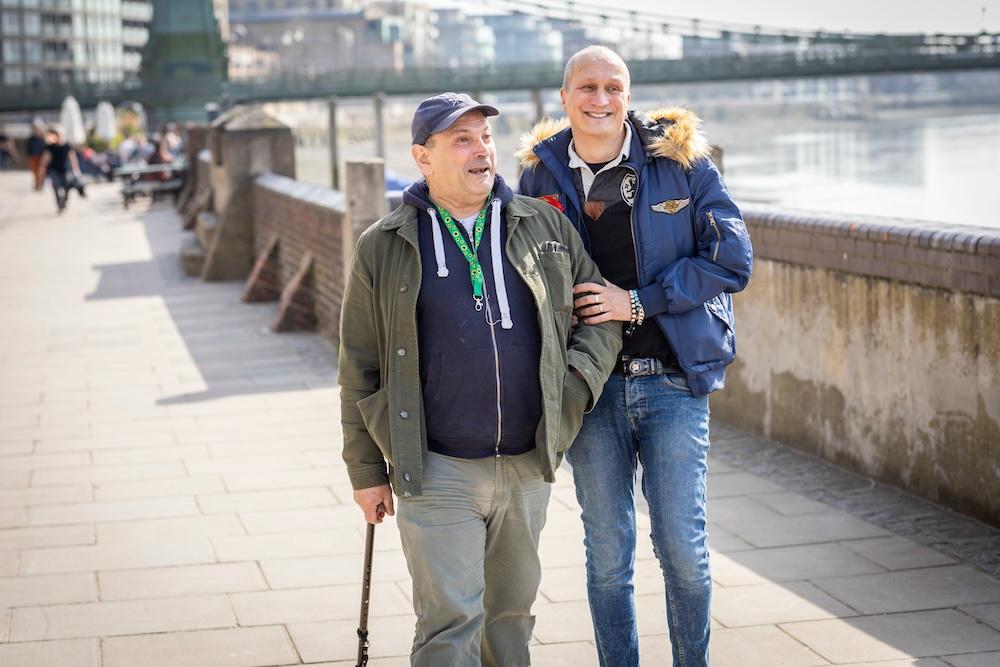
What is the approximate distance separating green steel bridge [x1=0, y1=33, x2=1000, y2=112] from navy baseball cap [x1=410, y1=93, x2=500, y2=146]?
48.7 metres

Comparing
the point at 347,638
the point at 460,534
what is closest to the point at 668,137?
the point at 460,534

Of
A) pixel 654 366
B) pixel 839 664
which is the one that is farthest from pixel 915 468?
pixel 654 366

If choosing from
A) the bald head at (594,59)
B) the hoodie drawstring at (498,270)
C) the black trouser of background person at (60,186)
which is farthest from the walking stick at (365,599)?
the black trouser of background person at (60,186)

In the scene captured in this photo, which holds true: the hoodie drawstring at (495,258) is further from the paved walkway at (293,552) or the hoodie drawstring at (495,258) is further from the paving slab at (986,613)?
the paving slab at (986,613)

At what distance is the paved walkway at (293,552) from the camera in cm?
451

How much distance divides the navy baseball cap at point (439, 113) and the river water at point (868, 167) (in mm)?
2475

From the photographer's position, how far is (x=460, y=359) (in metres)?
3.32

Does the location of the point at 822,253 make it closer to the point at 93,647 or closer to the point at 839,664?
the point at 839,664

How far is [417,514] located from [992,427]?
3034 mm

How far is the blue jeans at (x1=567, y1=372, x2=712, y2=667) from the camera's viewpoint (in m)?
3.57

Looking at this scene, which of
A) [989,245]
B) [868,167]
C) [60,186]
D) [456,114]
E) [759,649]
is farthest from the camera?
[60,186]

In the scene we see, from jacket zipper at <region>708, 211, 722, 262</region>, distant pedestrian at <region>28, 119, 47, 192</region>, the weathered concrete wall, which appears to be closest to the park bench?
distant pedestrian at <region>28, 119, 47, 192</region>

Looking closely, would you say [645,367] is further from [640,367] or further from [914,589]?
[914,589]

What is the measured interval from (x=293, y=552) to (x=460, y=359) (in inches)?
101
